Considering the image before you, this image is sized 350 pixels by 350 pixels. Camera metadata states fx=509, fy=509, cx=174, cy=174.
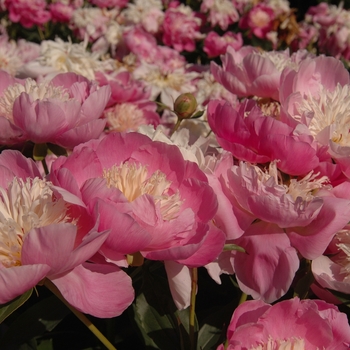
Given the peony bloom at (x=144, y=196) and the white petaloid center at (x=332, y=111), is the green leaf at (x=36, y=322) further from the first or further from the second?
the white petaloid center at (x=332, y=111)

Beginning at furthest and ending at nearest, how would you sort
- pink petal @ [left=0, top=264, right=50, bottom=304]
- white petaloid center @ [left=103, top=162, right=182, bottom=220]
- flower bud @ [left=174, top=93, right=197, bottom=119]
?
flower bud @ [left=174, top=93, right=197, bottom=119] < white petaloid center @ [left=103, top=162, right=182, bottom=220] < pink petal @ [left=0, top=264, right=50, bottom=304]

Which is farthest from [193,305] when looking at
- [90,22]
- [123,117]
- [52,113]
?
[90,22]

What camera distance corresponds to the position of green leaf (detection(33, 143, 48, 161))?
695 mm

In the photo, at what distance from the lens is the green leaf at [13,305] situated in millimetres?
444

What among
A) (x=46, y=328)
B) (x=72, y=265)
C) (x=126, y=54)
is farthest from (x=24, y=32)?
(x=72, y=265)

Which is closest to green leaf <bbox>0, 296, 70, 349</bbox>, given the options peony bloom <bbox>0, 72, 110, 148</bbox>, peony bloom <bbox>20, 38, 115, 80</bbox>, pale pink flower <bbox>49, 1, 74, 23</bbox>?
peony bloom <bbox>0, 72, 110, 148</bbox>

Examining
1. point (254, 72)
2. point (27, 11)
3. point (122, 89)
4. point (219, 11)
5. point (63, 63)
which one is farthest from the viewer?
point (219, 11)

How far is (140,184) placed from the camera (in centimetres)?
51

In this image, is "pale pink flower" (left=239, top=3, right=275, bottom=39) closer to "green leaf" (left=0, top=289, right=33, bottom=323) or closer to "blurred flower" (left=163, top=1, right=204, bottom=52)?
"blurred flower" (left=163, top=1, right=204, bottom=52)

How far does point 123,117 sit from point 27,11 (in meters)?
1.42

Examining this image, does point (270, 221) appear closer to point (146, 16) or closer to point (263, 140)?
point (263, 140)

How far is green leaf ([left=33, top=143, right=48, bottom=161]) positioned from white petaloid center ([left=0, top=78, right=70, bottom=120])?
2.2 inches

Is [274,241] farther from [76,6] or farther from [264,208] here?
[76,6]

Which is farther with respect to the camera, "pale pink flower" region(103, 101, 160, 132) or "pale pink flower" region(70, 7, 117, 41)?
"pale pink flower" region(70, 7, 117, 41)
